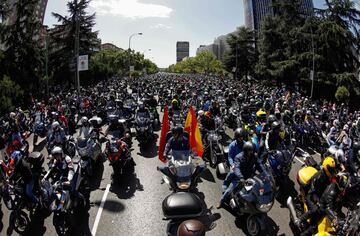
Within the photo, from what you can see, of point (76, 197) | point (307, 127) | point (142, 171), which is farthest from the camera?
point (307, 127)

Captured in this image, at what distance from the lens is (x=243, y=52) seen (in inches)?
2640

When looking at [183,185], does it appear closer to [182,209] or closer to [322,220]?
[182,209]

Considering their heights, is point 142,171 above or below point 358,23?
below

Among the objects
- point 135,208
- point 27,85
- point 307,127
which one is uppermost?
point 27,85

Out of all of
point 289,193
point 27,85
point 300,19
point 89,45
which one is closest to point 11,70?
point 27,85

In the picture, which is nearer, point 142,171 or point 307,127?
point 142,171

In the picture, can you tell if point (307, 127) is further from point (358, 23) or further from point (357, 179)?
point (358, 23)

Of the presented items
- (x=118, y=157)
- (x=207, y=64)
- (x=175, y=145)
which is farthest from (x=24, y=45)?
(x=207, y=64)

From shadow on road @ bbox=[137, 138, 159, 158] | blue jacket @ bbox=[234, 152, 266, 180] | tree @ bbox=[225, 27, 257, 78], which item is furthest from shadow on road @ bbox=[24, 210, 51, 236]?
tree @ bbox=[225, 27, 257, 78]

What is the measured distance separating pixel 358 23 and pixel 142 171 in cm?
3599

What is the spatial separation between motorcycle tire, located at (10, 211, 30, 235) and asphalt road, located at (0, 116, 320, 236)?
12 cm

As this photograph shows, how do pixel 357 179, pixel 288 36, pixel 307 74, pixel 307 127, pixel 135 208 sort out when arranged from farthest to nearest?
pixel 288 36 → pixel 307 74 → pixel 307 127 → pixel 357 179 → pixel 135 208

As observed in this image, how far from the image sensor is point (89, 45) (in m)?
44.6

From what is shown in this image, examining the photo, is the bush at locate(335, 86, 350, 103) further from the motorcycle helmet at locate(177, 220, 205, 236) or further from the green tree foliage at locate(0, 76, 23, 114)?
the motorcycle helmet at locate(177, 220, 205, 236)
